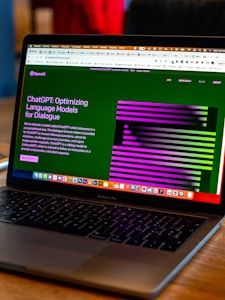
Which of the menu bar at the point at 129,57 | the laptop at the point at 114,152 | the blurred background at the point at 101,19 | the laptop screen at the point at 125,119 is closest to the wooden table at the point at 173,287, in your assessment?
the laptop at the point at 114,152

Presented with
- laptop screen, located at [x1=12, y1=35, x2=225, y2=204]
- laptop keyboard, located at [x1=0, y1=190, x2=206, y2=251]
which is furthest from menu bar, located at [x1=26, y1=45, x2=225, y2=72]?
laptop keyboard, located at [x1=0, y1=190, x2=206, y2=251]

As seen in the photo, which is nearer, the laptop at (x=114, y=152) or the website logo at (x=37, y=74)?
the laptop at (x=114, y=152)

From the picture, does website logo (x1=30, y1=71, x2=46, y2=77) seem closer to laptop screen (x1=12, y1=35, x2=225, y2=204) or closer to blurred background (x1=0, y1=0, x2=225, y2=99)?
laptop screen (x1=12, y1=35, x2=225, y2=204)

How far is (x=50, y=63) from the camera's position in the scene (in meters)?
1.02

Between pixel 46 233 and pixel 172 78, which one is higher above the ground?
Answer: pixel 172 78

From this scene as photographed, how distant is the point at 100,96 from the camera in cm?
97

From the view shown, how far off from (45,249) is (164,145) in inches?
11.2

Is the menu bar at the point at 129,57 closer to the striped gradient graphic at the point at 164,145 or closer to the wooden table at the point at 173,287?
the striped gradient graphic at the point at 164,145

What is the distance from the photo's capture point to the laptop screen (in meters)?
0.88

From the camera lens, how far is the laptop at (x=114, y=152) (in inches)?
29.8

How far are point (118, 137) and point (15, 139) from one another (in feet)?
0.70

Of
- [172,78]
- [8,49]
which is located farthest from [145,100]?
[8,49]

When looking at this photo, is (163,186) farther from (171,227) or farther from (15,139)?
(15,139)

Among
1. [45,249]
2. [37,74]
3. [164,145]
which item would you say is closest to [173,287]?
[45,249]
